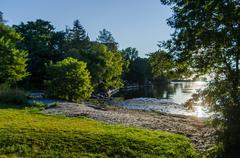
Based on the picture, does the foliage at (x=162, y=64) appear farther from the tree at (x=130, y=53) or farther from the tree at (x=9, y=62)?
the tree at (x=130, y=53)

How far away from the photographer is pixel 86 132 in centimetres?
1512

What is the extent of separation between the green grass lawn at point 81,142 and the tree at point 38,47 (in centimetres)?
4560

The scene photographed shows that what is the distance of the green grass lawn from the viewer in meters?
12.5

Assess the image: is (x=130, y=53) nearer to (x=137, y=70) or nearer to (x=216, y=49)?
(x=137, y=70)

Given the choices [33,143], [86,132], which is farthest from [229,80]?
[33,143]

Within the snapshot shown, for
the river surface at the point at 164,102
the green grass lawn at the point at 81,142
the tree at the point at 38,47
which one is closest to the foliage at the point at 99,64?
the river surface at the point at 164,102

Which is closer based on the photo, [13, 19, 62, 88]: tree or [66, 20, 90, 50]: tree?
[13, 19, 62, 88]: tree

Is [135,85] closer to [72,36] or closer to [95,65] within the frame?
[72,36]

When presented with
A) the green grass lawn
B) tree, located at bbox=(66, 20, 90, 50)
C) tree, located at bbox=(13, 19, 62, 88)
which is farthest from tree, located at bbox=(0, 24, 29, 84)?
tree, located at bbox=(66, 20, 90, 50)

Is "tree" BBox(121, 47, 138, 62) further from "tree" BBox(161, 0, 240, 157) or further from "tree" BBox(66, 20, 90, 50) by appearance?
"tree" BBox(161, 0, 240, 157)

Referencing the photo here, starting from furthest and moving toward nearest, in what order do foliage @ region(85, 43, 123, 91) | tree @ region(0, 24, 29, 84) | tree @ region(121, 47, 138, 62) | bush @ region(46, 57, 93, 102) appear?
1. tree @ region(121, 47, 138, 62)
2. foliage @ region(85, 43, 123, 91)
3. tree @ region(0, 24, 29, 84)
4. bush @ region(46, 57, 93, 102)

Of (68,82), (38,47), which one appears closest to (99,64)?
(38,47)

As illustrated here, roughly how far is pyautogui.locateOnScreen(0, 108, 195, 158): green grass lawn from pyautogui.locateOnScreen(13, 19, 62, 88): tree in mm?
45599

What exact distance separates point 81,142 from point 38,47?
57.6 m
